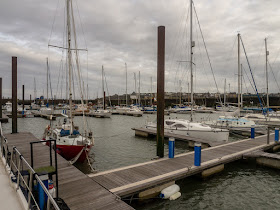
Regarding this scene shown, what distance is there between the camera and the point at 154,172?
8891 millimetres

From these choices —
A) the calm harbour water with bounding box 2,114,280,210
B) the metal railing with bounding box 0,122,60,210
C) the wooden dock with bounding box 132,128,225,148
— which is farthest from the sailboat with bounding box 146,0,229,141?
the metal railing with bounding box 0,122,60,210

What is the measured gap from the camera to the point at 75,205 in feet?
19.5

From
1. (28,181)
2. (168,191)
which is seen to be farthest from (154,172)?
(28,181)

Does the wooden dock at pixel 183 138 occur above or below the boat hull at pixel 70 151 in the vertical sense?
below

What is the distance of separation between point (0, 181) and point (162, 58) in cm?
881

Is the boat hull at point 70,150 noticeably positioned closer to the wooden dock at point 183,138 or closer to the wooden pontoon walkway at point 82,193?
the wooden pontoon walkway at point 82,193

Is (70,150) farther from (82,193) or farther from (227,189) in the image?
(227,189)

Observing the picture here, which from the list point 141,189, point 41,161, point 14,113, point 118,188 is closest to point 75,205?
point 118,188

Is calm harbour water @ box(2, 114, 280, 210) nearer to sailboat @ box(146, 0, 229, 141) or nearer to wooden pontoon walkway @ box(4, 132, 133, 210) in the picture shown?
wooden pontoon walkway @ box(4, 132, 133, 210)

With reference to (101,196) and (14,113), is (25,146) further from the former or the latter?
(101,196)

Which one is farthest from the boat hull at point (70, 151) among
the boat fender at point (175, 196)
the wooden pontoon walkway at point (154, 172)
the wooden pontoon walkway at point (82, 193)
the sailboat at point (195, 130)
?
the sailboat at point (195, 130)

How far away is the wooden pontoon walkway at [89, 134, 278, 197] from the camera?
751 cm

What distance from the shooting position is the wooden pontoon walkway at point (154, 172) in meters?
7.51

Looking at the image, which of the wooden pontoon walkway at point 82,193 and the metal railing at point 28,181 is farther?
the wooden pontoon walkway at point 82,193
